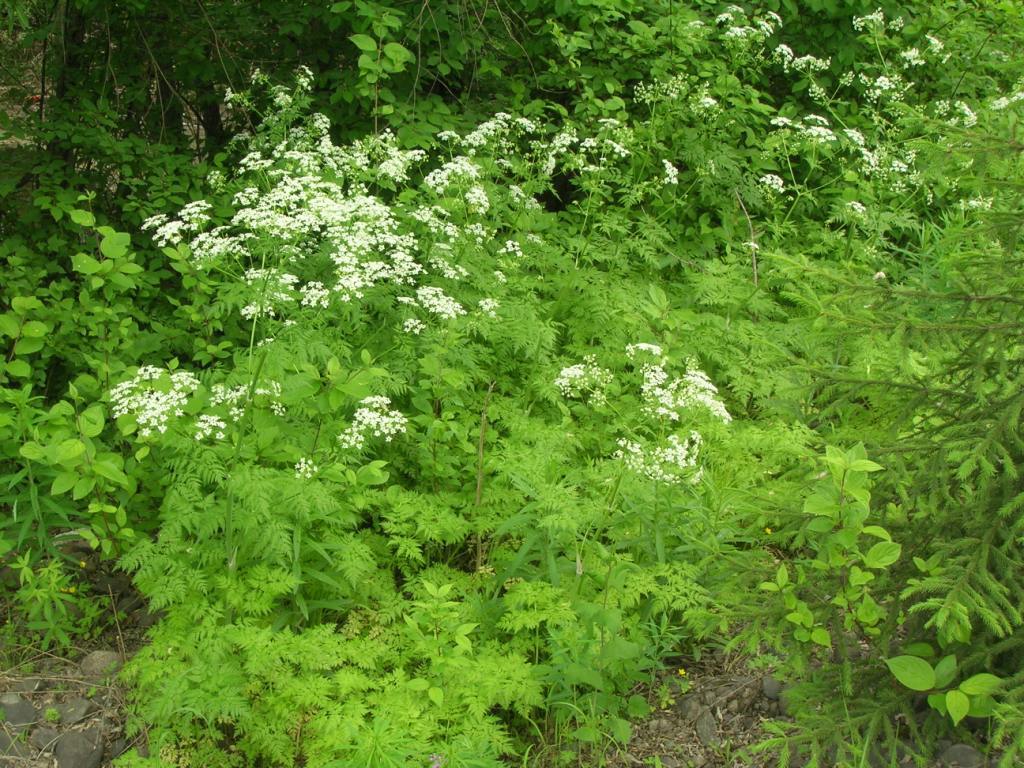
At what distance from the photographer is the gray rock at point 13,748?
3.42 metres

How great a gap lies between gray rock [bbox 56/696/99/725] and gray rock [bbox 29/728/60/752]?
5cm

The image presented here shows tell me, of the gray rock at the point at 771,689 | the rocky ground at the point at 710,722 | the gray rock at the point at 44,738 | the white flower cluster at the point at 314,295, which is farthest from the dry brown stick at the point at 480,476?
the gray rock at the point at 44,738

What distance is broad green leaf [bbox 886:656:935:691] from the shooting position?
8.47 ft

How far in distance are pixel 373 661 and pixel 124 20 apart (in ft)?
15.5

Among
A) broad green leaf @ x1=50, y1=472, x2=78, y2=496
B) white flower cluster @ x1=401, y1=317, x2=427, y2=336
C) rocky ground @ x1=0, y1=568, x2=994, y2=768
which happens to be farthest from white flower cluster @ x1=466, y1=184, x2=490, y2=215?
rocky ground @ x1=0, y1=568, x2=994, y2=768

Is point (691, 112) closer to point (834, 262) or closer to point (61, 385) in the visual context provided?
point (834, 262)

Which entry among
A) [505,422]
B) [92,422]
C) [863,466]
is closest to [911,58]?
[505,422]

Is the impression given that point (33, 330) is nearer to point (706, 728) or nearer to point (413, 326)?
point (413, 326)

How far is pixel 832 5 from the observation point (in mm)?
6680

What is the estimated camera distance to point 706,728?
327 cm

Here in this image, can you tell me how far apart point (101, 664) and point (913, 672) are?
10.6 feet

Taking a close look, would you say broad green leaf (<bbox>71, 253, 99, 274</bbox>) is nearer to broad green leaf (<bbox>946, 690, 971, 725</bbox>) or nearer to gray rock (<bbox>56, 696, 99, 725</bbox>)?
gray rock (<bbox>56, 696, 99, 725</bbox>)

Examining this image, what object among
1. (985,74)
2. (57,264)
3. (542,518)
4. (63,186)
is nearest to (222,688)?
(542,518)

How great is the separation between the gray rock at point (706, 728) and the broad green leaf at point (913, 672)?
32.7 inches
